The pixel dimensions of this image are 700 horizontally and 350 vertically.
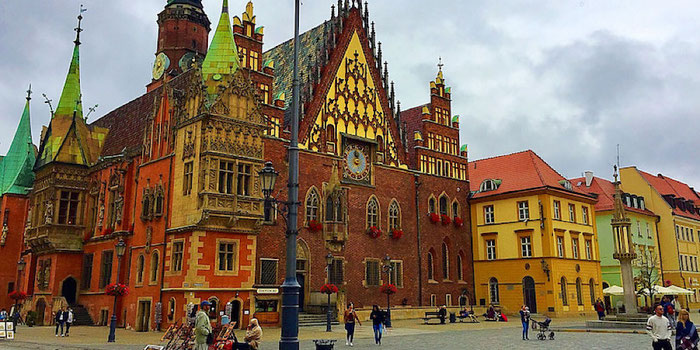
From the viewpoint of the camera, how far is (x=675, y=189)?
70938 millimetres

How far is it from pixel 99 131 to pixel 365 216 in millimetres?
22770

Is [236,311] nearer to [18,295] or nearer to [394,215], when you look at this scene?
[394,215]

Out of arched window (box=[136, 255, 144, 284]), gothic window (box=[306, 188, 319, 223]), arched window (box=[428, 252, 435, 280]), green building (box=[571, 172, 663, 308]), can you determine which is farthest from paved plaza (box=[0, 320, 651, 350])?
green building (box=[571, 172, 663, 308])

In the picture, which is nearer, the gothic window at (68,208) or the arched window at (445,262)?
the gothic window at (68,208)

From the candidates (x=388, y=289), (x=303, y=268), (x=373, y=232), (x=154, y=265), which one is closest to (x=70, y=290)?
(x=154, y=265)

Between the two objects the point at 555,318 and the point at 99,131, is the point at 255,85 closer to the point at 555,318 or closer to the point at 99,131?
the point at 99,131

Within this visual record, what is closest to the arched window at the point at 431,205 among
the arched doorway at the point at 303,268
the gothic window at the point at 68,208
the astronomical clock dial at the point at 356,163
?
the astronomical clock dial at the point at 356,163

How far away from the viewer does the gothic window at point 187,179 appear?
3269 centimetres

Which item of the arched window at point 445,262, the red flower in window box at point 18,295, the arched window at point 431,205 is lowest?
the red flower in window box at point 18,295

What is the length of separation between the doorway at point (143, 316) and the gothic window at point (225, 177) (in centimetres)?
804

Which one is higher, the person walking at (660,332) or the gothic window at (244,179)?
the gothic window at (244,179)

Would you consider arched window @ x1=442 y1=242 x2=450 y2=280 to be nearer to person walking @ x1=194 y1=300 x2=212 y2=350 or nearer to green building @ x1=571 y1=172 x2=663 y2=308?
green building @ x1=571 y1=172 x2=663 y2=308

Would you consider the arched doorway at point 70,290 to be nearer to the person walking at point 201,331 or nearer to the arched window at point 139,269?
the arched window at point 139,269

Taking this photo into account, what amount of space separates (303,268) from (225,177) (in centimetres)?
916
